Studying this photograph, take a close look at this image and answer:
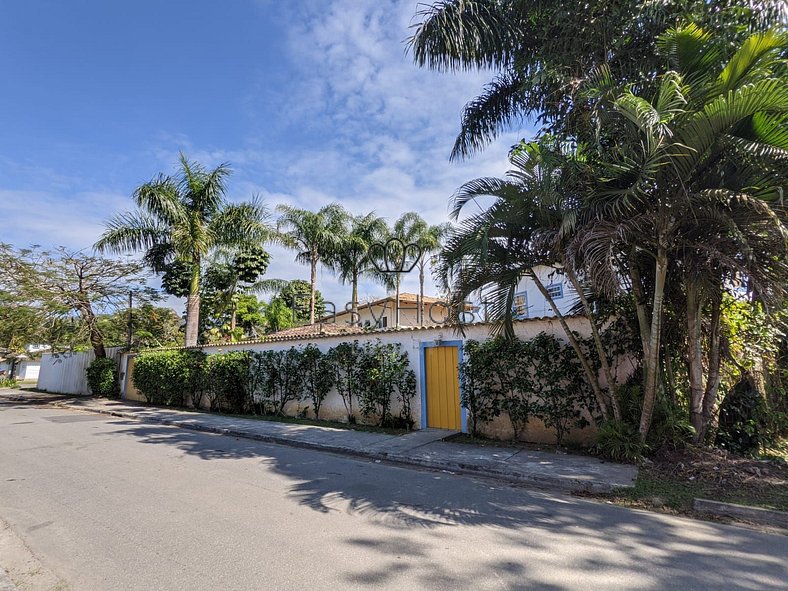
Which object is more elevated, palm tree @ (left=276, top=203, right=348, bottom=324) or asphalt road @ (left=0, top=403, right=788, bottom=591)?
palm tree @ (left=276, top=203, right=348, bottom=324)

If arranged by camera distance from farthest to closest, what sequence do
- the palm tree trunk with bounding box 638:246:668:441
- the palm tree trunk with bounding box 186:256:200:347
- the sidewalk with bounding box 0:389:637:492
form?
the palm tree trunk with bounding box 186:256:200:347
the palm tree trunk with bounding box 638:246:668:441
the sidewalk with bounding box 0:389:637:492

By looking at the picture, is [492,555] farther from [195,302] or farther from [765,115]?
[195,302]

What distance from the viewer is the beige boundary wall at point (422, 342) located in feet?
27.7

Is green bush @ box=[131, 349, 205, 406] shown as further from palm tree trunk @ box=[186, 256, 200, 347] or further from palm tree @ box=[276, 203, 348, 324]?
palm tree @ box=[276, 203, 348, 324]

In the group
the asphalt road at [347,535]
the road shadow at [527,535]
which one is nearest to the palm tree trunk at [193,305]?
the asphalt road at [347,535]

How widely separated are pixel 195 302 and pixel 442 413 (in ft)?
45.5

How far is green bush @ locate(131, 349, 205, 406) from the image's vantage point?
53.7 feet

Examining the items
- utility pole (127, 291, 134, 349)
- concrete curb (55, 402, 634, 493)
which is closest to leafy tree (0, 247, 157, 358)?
utility pole (127, 291, 134, 349)

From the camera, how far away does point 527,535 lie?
4285 mm

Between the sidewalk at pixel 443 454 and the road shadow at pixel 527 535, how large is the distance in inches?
18.7

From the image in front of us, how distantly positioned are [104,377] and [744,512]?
23.8 m

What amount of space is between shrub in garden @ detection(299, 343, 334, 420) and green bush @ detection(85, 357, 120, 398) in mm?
13364

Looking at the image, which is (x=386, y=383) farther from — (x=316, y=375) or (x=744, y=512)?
(x=744, y=512)

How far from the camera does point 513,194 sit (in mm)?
7172
